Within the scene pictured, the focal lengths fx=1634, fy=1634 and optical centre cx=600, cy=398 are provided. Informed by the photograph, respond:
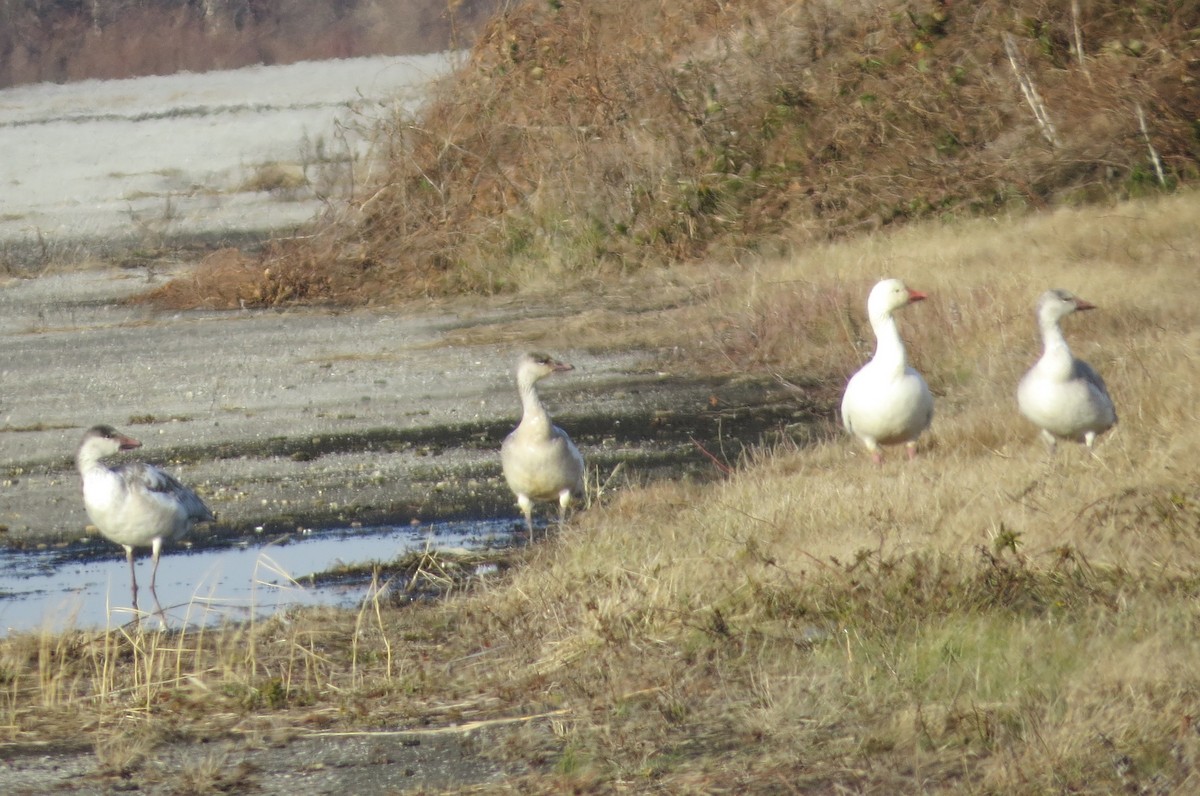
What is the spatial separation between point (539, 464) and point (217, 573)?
193cm

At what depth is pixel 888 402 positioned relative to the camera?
30.8ft

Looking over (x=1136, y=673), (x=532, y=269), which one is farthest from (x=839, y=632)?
(x=532, y=269)

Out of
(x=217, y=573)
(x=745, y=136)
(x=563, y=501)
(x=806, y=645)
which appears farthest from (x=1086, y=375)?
(x=745, y=136)

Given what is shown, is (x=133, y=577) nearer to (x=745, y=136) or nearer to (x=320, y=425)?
(x=320, y=425)

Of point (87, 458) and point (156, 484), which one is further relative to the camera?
point (87, 458)

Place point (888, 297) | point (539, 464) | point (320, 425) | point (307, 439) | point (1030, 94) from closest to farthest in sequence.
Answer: point (539, 464) < point (888, 297) < point (307, 439) < point (320, 425) < point (1030, 94)

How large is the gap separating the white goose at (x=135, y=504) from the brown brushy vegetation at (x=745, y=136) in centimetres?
1198

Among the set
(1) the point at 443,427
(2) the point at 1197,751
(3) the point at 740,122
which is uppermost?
(3) the point at 740,122

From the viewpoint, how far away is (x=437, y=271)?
22719 mm

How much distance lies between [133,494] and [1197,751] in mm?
6063

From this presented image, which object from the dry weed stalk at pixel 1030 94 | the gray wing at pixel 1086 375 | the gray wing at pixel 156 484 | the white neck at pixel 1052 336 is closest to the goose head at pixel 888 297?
the white neck at pixel 1052 336

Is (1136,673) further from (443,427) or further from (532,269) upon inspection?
(532,269)

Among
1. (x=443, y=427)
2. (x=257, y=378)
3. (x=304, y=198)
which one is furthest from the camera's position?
(x=304, y=198)

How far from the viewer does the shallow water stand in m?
8.27
